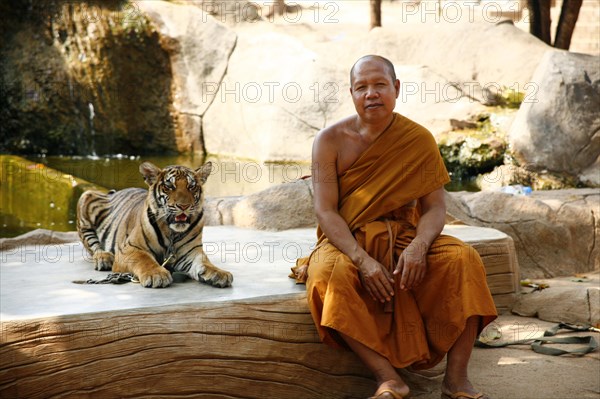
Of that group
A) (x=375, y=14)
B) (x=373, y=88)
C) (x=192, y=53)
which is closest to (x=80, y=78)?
(x=192, y=53)

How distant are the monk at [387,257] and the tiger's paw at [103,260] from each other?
1.20 meters

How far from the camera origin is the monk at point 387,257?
3992mm

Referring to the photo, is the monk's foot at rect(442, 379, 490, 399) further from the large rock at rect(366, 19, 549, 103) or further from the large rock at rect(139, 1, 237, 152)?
the large rock at rect(139, 1, 237, 152)

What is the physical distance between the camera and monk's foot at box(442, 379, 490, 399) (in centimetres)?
399

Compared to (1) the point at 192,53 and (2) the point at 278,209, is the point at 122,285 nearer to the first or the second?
(2) the point at 278,209

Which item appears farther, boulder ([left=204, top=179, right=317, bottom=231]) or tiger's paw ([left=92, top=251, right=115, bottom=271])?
boulder ([left=204, top=179, right=317, bottom=231])

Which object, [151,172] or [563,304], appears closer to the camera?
[151,172]

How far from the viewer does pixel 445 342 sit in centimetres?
411

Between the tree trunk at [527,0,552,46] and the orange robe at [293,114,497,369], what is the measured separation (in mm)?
10353

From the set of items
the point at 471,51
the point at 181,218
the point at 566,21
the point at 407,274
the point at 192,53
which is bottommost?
the point at 407,274

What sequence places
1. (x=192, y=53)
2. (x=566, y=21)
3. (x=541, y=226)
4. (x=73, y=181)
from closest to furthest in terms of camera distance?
(x=541, y=226)
(x=73, y=181)
(x=566, y=21)
(x=192, y=53)

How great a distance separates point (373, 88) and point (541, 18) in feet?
34.9

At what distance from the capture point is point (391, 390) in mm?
3871

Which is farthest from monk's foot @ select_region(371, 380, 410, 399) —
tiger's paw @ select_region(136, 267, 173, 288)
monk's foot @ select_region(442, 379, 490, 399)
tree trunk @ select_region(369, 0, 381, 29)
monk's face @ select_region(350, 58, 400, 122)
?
tree trunk @ select_region(369, 0, 381, 29)
